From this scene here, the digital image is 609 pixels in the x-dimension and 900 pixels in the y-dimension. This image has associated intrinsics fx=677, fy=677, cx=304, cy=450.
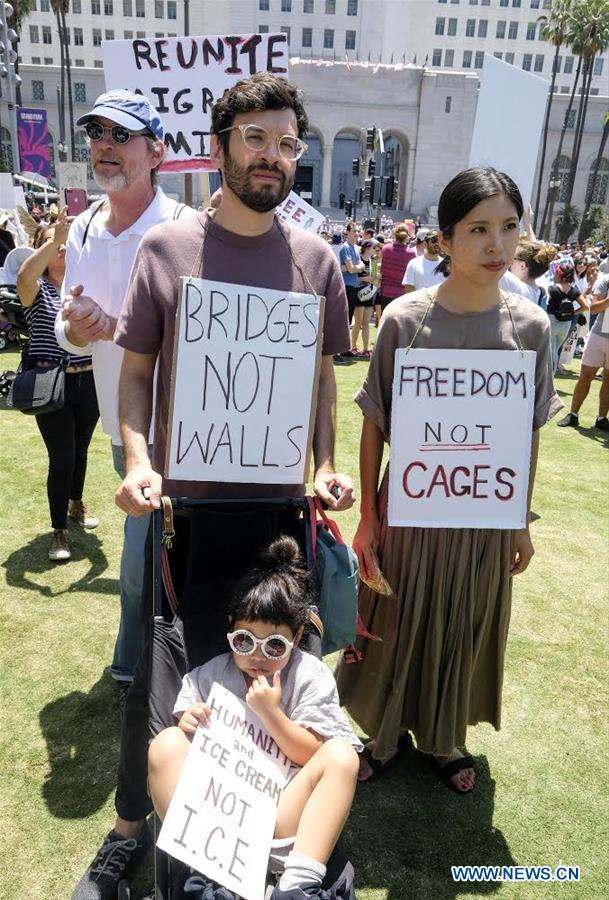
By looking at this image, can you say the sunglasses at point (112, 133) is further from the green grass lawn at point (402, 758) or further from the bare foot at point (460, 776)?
the bare foot at point (460, 776)

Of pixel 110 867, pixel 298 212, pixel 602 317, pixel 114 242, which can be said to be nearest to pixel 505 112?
pixel 114 242

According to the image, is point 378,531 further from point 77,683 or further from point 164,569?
point 77,683

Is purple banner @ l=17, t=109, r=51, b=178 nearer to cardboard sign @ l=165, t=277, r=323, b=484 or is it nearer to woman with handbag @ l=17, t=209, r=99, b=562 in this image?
woman with handbag @ l=17, t=209, r=99, b=562

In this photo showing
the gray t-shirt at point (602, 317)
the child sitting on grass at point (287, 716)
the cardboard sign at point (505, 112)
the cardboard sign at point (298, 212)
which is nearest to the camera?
the child sitting on grass at point (287, 716)

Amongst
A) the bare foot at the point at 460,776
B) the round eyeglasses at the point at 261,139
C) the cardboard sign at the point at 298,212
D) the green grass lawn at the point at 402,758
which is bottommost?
the green grass lawn at the point at 402,758

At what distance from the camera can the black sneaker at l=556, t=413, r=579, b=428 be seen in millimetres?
7902

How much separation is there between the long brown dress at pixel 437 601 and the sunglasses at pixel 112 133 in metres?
1.16

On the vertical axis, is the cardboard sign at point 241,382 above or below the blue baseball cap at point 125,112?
below

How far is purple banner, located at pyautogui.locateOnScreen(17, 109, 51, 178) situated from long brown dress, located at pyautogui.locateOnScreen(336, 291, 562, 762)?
2070 cm

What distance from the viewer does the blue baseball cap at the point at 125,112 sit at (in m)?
2.40

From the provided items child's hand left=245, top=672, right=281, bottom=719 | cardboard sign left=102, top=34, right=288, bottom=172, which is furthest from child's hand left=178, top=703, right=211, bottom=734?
cardboard sign left=102, top=34, right=288, bottom=172

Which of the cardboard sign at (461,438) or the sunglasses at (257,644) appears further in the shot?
the cardboard sign at (461,438)

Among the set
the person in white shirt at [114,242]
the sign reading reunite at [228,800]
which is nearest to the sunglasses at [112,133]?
the person in white shirt at [114,242]

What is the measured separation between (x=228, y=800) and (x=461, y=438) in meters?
1.32
